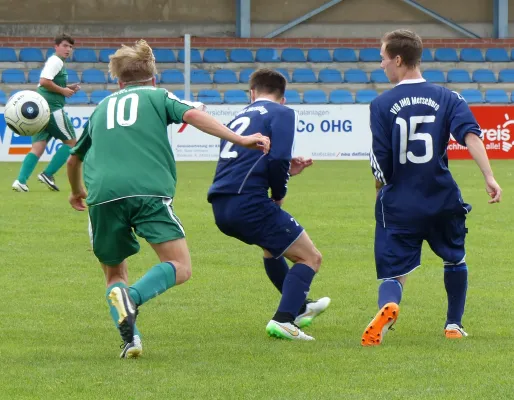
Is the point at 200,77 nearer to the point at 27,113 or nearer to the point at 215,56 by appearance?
the point at 215,56

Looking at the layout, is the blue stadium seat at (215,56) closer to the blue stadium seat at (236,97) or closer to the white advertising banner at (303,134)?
the blue stadium seat at (236,97)

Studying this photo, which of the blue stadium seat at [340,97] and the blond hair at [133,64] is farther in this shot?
the blue stadium seat at [340,97]

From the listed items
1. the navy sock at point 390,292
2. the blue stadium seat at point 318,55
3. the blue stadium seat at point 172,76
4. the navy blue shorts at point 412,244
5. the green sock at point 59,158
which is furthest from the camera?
the blue stadium seat at point 318,55

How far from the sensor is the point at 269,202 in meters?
6.46

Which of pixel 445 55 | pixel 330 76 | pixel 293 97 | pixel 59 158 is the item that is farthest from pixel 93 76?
pixel 59 158

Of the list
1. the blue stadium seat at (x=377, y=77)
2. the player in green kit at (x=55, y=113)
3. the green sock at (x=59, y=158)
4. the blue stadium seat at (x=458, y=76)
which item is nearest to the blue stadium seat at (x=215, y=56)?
the blue stadium seat at (x=377, y=77)

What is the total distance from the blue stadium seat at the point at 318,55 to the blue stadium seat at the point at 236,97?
3.46 m

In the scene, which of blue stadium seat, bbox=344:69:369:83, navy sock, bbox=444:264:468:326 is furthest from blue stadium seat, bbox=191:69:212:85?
navy sock, bbox=444:264:468:326

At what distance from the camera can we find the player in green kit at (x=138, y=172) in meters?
5.67

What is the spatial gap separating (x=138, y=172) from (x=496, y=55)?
28472 mm

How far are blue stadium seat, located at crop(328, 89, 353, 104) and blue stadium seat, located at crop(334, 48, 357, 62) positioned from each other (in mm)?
2585

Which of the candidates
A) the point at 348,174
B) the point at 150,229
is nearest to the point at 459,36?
the point at 348,174

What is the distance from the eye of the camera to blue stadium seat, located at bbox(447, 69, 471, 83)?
103 ft

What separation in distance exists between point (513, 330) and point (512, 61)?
2713cm
